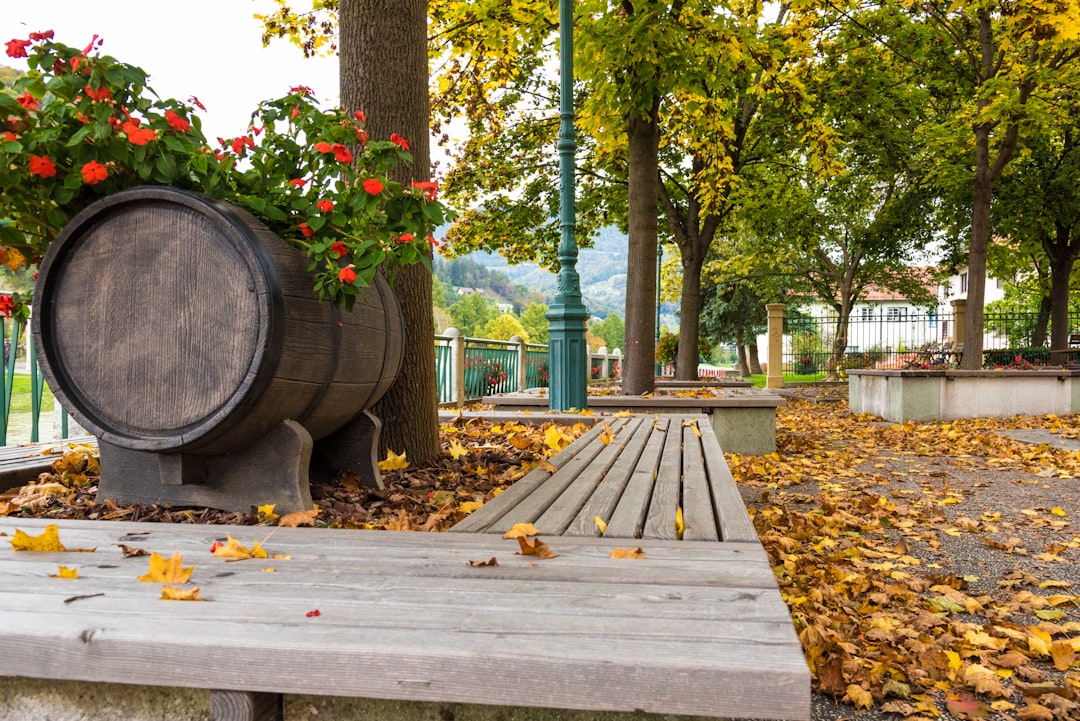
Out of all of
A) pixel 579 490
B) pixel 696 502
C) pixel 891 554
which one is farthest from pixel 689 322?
pixel 696 502

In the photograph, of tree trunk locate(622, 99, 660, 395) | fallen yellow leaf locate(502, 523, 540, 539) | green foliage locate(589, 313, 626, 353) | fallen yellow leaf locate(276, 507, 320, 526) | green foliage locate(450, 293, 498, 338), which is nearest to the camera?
fallen yellow leaf locate(502, 523, 540, 539)

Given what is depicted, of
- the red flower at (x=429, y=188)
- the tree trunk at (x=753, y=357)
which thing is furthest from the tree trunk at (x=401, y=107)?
the tree trunk at (x=753, y=357)

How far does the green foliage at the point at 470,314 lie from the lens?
120 meters

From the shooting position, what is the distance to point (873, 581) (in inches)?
134

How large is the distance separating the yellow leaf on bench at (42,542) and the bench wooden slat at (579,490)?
1229 millimetres

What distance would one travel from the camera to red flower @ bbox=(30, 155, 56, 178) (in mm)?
2234

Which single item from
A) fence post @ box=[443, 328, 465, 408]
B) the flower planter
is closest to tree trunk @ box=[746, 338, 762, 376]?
fence post @ box=[443, 328, 465, 408]

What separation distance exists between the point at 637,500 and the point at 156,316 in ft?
5.48

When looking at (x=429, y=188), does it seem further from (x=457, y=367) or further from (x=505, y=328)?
(x=505, y=328)

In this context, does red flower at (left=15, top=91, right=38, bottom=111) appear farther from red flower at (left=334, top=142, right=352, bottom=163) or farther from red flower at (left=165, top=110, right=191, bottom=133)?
red flower at (left=334, top=142, right=352, bottom=163)

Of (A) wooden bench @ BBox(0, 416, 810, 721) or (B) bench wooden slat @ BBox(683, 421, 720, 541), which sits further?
(B) bench wooden slat @ BBox(683, 421, 720, 541)

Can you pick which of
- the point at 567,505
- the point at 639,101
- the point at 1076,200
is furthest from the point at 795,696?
the point at 1076,200

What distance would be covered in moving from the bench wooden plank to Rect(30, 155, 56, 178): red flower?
1.20 meters

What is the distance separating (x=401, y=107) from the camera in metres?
3.76
